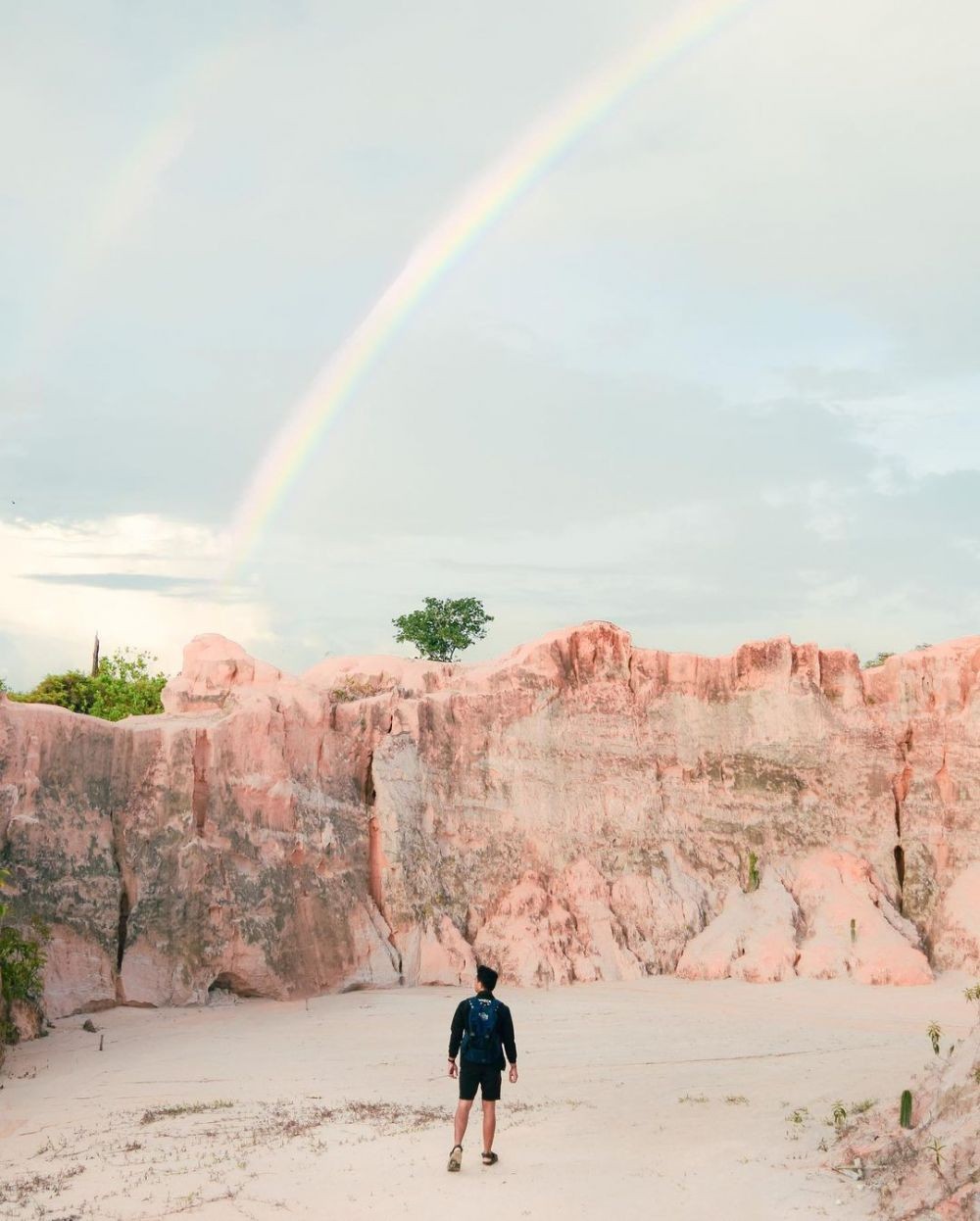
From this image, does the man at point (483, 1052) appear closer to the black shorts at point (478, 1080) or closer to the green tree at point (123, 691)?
the black shorts at point (478, 1080)

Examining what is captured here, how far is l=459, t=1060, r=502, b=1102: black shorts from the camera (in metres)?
11.0

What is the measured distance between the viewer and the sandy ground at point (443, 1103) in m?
10.2

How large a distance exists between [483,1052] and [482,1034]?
0.15m

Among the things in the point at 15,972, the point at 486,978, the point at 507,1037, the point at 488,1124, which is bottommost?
the point at 488,1124

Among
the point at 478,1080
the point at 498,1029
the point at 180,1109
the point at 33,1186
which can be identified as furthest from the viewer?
the point at 180,1109

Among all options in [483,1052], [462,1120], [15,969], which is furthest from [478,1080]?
[15,969]

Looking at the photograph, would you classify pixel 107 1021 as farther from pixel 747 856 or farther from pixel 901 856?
pixel 901 856

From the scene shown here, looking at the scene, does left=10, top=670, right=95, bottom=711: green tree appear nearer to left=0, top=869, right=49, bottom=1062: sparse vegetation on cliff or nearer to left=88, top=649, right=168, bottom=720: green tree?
left=88, top=649, right=168, bottom=720: green tree

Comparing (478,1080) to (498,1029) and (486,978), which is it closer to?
(498,1029)

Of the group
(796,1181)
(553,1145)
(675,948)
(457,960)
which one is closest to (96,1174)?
(553,1145)

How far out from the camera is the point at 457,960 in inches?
910

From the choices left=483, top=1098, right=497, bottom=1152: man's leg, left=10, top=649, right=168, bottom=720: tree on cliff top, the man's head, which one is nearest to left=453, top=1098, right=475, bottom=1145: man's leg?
left=483, top=1098, right=497, bottom=1152: man's leg

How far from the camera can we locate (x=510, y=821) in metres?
25.2

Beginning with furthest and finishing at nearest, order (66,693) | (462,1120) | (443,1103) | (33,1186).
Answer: (66,693)
(443,1103)
(462,1120)
(33,1186)
